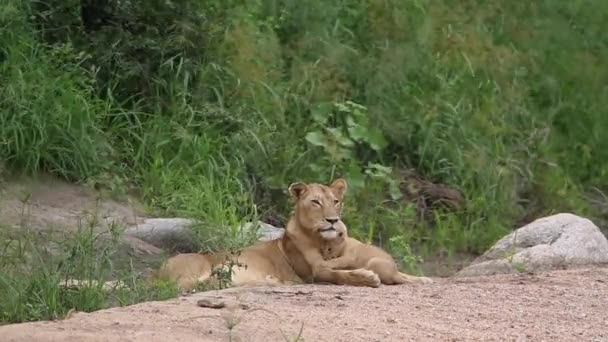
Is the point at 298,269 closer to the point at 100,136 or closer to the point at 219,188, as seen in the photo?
the point at 219,188

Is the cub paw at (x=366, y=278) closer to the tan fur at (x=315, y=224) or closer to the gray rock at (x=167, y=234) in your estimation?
the tan fur at (x=315, y=224)

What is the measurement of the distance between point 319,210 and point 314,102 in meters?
3.90

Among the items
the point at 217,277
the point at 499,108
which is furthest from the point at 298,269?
the point at 499,108

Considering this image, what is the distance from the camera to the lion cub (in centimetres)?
1012

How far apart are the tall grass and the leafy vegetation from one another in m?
0.02

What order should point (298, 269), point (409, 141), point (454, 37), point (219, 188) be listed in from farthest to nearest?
point (454, 37) < point (409, 141) < point (219, 188) < point (298, 269)

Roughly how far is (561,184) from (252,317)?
7.59 metres

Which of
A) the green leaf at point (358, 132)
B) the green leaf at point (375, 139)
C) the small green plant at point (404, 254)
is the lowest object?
the small green plant at point (404, 254)

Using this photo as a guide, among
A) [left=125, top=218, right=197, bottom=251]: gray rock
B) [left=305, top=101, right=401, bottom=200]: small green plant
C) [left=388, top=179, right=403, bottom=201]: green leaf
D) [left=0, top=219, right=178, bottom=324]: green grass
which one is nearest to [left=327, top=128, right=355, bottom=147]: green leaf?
[left=305, top=101, right=401, bottom=200]: small green plant

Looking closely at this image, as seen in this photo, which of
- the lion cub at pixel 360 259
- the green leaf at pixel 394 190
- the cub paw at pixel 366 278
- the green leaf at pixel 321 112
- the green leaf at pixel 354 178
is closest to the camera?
the cub paw at pixel 366 278

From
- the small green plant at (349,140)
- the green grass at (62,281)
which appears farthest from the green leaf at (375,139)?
the green grass at (62,281)

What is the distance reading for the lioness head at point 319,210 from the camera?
406 inches

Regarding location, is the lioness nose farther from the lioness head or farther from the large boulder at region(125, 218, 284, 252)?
the large boulder at region(125, 218, 284, 252)

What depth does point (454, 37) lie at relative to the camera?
15.9 meters
